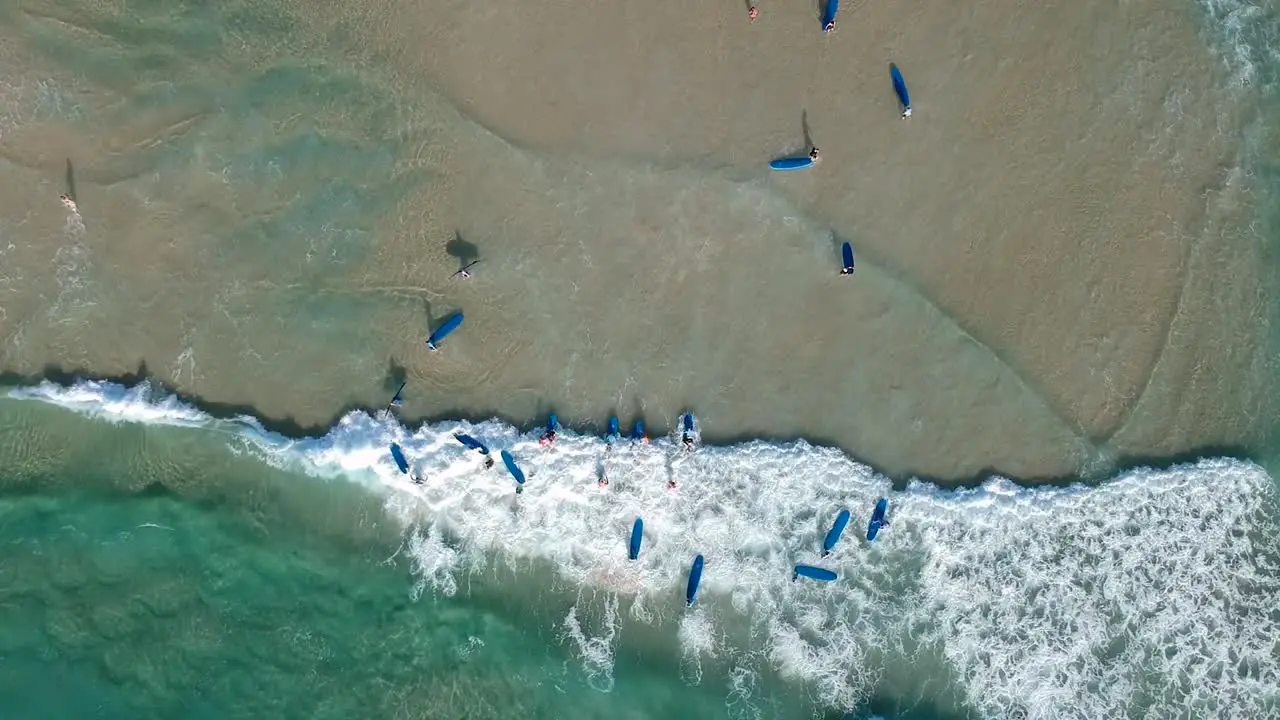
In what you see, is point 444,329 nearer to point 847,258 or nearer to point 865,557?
point 847,258

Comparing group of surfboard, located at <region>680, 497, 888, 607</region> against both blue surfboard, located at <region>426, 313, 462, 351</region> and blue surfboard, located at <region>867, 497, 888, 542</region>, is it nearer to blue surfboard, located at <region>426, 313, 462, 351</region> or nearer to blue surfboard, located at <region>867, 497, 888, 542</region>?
blue surfboard, located at <region>867, 497, 888, 542</region>

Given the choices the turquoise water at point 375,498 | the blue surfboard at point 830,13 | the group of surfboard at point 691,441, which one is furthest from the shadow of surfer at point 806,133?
the blue surfboard at point 830,13

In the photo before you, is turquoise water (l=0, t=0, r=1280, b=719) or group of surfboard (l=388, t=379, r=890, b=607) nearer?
turquoise water (l=0, t=0, r=1280, b=719)

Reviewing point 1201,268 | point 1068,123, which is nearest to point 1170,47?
point 1068,123

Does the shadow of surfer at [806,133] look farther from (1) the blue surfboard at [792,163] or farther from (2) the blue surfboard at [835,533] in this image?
(2) the blue surfboard at [835,533]

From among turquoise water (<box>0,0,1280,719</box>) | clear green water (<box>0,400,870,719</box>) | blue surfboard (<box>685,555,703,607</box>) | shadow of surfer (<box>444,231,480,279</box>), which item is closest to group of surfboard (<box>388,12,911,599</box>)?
blue surfboard (<box>685,555,703,607</box>)

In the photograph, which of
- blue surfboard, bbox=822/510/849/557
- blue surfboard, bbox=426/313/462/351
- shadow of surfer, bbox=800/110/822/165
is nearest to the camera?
blue surfboard, bbox=426/313/462/351
